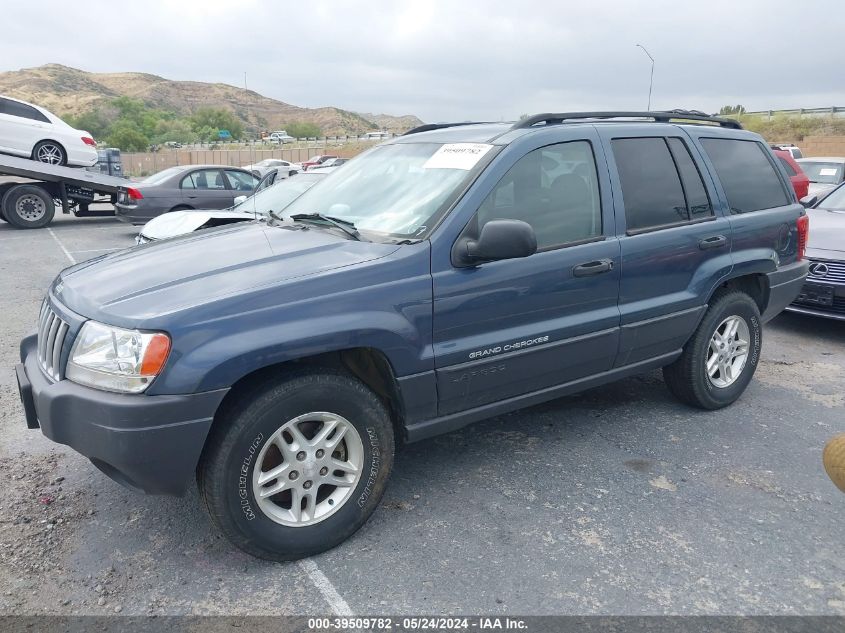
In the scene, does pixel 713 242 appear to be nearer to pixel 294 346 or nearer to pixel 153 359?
pixel 294 346

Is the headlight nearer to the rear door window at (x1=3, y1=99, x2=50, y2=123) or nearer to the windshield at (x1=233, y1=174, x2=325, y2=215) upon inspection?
the windshield at (x1=233, y1=174, x2=325, y2=215)

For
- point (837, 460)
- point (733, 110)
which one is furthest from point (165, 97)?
point (837, 460)

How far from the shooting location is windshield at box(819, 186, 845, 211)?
25.2ft

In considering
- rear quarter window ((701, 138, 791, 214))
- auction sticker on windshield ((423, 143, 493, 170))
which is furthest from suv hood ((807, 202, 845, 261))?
auction sticker on windshield ((423, 143, 493, 170))

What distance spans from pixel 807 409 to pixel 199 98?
18535 centimetres

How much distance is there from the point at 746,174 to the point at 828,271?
7.69 feet

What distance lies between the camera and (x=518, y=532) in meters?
3.13

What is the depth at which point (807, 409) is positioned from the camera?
4668 mm

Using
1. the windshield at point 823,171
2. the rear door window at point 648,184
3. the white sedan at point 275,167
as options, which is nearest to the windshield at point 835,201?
the rear door window at point 648,184

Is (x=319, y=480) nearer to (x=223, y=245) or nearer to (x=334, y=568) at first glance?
(x=334, y=568)

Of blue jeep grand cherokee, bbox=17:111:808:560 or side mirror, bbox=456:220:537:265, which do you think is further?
side mirror, bbox=456:220:537:265

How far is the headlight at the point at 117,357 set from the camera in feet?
8.29

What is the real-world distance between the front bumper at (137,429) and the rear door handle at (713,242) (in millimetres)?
2997

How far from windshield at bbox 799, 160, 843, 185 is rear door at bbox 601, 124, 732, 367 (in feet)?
34.8
